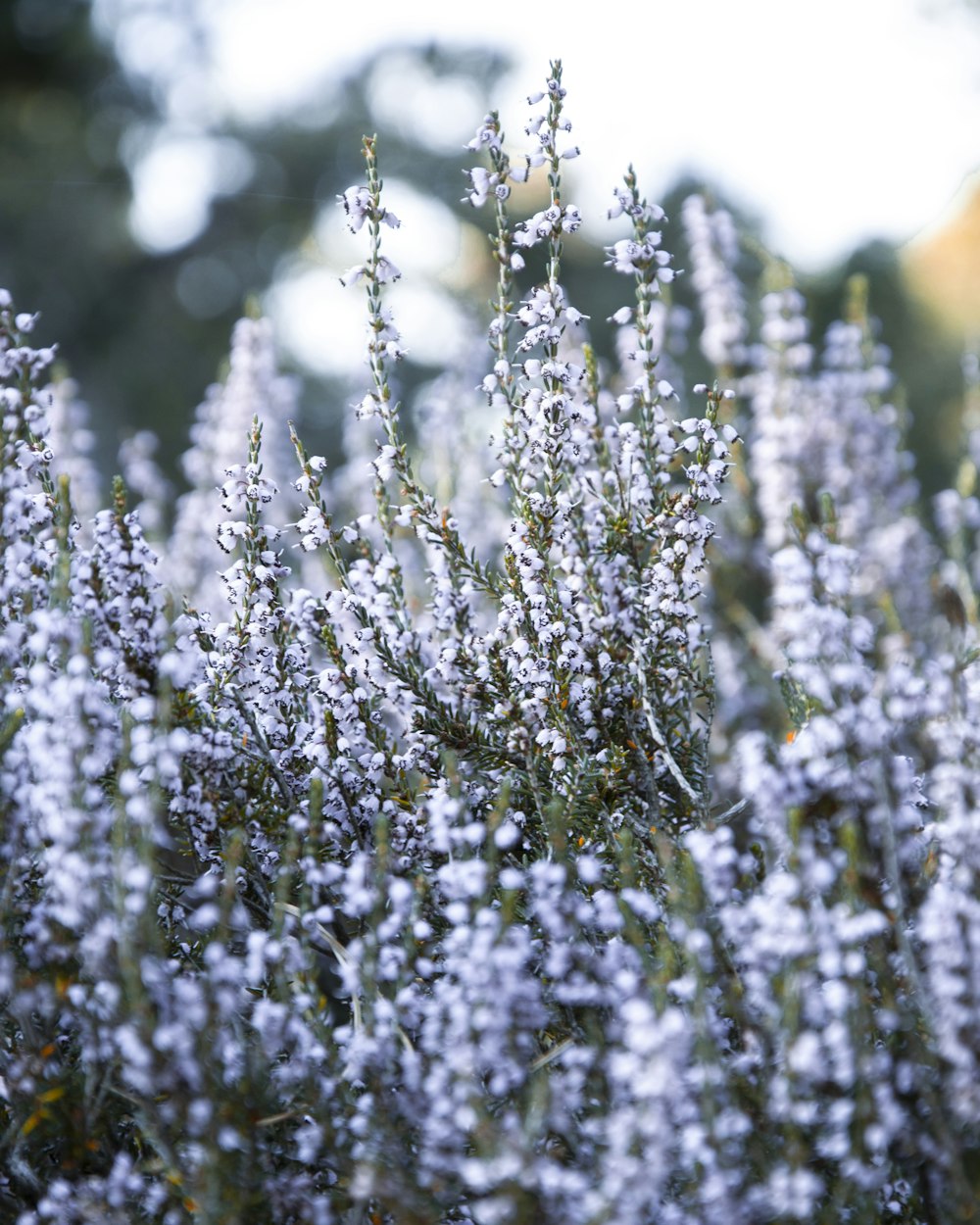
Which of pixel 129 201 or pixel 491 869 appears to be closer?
pixel 491 869

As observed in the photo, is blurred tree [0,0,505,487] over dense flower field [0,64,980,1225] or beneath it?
over

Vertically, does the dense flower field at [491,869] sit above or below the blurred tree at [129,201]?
below

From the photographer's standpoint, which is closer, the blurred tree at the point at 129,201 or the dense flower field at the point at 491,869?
the dense flower field at the point at 491,869

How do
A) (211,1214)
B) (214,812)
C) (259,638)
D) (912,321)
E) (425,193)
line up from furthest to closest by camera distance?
1. (912,321)
2. (425,193)
3. (259,638)
4. (214,812)
5. (211,1214)

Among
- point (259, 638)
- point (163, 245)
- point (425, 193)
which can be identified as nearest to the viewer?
point (259, 638)

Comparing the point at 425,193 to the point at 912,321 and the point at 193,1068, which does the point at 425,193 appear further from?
the point at 193,1068

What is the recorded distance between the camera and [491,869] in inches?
89.8

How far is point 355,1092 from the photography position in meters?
2.33

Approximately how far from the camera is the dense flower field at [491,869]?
6.20 feet

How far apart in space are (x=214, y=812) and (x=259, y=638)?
710mm

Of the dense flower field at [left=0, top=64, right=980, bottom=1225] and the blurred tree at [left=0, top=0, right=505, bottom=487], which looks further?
the blurred tree at [left=0, top=0, right=505, bottom=487]

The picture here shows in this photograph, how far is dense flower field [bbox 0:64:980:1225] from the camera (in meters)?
1.89

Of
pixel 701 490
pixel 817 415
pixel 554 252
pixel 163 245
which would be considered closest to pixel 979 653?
pixel 701 490

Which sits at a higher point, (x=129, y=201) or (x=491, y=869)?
(x=129, y=201)
